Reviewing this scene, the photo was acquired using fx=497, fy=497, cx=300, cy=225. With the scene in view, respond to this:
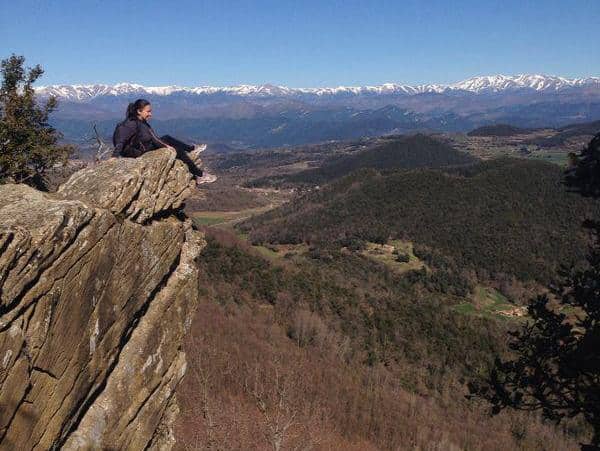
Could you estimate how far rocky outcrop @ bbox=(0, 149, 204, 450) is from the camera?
22.9ft

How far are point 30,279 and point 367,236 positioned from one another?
9906 centimetres

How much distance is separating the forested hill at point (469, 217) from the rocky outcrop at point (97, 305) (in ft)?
294

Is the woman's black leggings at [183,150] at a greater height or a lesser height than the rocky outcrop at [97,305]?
greater

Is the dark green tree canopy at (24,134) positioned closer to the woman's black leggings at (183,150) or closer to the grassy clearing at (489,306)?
the woman's black leggings at (183,150)

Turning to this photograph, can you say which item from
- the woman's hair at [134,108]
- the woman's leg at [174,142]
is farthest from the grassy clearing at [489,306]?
the woman's hair at [134,108]

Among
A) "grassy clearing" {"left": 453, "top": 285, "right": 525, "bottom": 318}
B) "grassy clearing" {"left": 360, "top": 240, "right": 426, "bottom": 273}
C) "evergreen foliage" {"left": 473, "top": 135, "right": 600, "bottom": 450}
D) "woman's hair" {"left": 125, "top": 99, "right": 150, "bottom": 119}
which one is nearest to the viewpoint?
"evergreen foliage" {"left": 473, "top": 135, "right": 600, "bottom": 450}

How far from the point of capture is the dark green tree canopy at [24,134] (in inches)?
730

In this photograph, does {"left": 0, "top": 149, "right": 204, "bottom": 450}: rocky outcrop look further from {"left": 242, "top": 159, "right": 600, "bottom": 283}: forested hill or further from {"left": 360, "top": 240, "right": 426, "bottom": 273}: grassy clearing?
{"left": 242, "top": 159, "right": 600, "bottom": 283}: forested hill

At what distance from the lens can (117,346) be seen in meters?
9.30

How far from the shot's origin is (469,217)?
109062 mm

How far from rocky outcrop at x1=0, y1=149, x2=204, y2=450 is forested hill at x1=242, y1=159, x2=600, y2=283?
89696mm

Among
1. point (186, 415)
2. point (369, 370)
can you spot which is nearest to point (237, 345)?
point (369, 370)

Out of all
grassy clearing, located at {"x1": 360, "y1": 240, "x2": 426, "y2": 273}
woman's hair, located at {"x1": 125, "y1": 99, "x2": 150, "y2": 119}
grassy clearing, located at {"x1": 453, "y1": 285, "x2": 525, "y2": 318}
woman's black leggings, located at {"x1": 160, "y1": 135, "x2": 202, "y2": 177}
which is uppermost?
woman's hair, located at {"x1": 125, "y1": 99, "x2": 150, "y2": 119}

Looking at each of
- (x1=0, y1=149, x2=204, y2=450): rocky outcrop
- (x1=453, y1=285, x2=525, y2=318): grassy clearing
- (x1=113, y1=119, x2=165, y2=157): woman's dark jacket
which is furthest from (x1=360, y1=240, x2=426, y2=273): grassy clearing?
(x1=113, y1=119, x2=165, y2=157): woman's dark jacket
